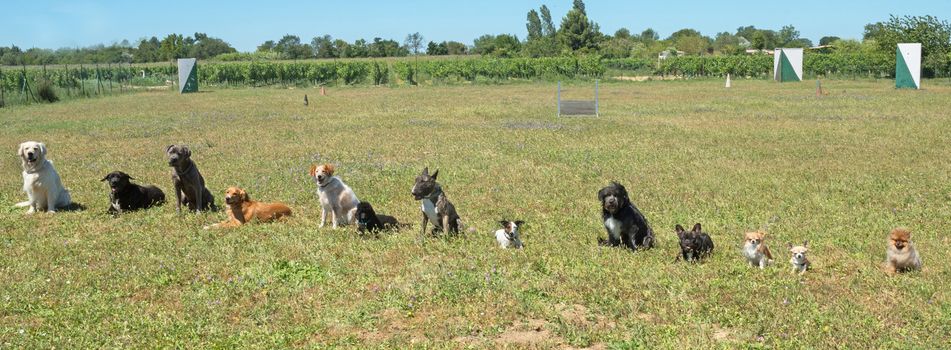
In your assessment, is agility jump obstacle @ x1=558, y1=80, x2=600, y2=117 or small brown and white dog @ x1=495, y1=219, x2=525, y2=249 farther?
agility jump obstacle @ x1=558, y1=80, x2=600, y2=117

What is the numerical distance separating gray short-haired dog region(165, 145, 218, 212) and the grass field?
0.38 meters

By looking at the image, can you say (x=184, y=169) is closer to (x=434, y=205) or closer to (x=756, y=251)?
(x=434, y=205)

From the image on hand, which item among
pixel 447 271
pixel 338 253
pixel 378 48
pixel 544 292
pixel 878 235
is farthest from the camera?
pixel 378 48

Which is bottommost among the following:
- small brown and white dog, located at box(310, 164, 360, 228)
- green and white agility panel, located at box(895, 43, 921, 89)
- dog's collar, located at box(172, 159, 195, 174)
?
small brown and white dog, located at box(310, 164, 360, 228)

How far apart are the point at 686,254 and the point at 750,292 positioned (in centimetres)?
120

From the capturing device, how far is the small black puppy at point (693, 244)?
28.2 feet

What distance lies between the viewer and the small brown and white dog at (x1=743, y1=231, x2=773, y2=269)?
8344 millimetres

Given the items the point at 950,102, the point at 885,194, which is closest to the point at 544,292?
the point at 885,194

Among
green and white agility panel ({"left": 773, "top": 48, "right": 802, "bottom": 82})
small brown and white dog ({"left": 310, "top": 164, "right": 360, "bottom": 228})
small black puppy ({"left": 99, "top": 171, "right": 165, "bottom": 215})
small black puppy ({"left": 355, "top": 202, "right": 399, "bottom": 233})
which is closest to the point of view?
small black puppy ({"left": 355, "top": 202, "right": 399, "bottom": 233})

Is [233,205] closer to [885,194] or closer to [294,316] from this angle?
[294,316]

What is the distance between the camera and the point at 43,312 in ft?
24.5

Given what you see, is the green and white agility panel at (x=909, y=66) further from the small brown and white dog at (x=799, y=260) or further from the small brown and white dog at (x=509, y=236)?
the small brown and white dog at (x=509, y=236)

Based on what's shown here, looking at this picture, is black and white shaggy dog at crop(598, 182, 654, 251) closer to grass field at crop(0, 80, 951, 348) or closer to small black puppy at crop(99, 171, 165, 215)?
grass field at crop(0, 80, 951, 348)

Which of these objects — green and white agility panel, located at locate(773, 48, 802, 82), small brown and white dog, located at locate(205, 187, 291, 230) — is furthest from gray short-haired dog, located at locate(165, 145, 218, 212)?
green and white agility panel, located at locate(773, 48, 802, 82)
